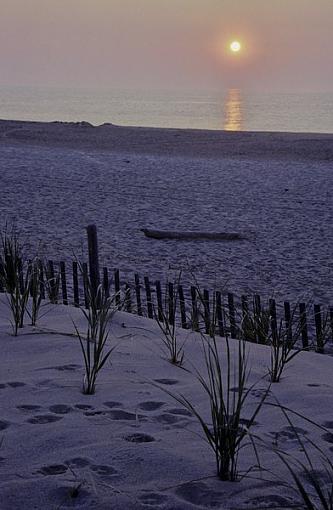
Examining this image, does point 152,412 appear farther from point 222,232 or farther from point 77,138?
point 77,138

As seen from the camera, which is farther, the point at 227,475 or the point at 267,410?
the point at 267,410

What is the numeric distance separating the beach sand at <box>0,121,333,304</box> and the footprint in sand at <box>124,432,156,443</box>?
189cm

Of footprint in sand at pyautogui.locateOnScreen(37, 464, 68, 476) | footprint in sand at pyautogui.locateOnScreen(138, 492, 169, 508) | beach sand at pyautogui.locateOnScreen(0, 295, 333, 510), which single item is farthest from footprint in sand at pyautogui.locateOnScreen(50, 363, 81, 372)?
footprint in sand at pyautogui.locateOnScreen(138, 492, 169, 508)

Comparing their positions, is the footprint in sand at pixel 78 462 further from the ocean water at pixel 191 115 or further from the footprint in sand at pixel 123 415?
the ocean water at pixel 191 115

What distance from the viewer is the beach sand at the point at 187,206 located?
8203mm

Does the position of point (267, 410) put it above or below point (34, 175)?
below

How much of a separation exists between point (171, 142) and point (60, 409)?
73.2 ft

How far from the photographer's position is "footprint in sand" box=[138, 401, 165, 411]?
3.05 meters

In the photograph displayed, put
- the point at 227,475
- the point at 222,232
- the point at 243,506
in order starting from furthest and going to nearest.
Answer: the point at 222,232 → the point at 227,475 → the point at 243,506

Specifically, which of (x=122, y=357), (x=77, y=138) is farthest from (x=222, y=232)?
(x=77, y=138)

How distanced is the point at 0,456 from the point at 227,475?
0.75 m

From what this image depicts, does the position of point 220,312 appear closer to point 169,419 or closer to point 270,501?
point 169,419

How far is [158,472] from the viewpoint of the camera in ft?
7.97

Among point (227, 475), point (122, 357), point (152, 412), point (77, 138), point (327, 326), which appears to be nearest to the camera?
point (227, 475)
